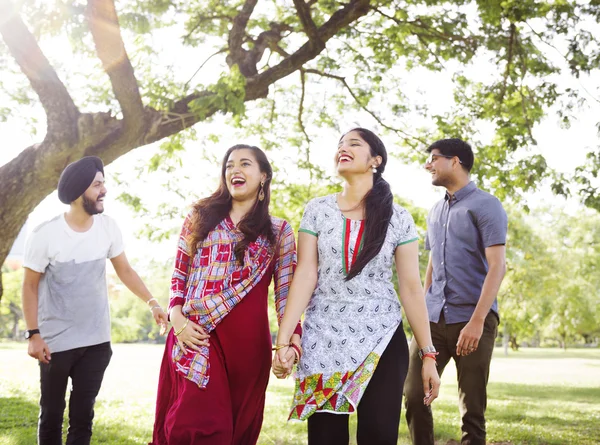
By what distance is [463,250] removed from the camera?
5.32 metres

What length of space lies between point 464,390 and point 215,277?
229 centimetres

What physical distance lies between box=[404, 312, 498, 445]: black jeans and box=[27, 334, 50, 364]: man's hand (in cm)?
255

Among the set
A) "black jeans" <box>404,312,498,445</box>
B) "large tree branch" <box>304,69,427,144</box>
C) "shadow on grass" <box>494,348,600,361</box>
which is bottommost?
"shadow on grass" <box>494,348,600,361</box>

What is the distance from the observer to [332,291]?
3.75m

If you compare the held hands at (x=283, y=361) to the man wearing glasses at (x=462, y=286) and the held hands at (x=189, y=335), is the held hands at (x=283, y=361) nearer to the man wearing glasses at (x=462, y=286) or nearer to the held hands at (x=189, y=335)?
the held hands at (x=189, y=335)

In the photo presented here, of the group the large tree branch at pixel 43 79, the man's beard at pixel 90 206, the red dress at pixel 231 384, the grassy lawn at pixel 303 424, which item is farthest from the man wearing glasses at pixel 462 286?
the large tree branch at pixel 43 79

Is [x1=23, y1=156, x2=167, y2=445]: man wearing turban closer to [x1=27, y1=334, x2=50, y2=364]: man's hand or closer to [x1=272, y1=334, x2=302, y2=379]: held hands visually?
[x1=27, y1=334, x2=50, y2=364]: man's hand

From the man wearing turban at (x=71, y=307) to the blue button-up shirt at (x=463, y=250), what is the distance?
2179mm

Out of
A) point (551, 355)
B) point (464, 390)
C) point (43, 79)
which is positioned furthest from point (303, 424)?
point (551, 355)

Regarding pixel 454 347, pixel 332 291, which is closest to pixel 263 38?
pixel 454 347

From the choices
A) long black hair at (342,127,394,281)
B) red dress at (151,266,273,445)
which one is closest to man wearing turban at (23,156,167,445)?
red dress at (151,266,273,445)

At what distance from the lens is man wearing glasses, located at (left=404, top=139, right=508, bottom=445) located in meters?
4.98

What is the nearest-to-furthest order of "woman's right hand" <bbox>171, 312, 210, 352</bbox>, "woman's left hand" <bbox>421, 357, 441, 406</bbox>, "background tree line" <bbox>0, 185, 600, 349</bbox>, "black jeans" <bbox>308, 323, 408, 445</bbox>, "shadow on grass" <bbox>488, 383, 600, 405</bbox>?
"black jeans" <bbox>308, 323, 408, 445</bbox> → "woman's right hand" <bbox>171, 312, 210, 352</bbox> → "woman's left hand" <bbox>421, 357, 441, 406</bbox> → "shadow on grass" <bbox>488, 383, 600, 405</bbox> → "background tree line" <bbox>0, 185, 600, 349</bbox>

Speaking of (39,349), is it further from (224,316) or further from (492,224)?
(492,224)
